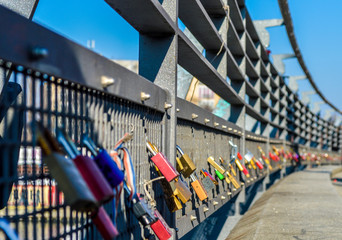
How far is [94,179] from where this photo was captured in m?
1.64

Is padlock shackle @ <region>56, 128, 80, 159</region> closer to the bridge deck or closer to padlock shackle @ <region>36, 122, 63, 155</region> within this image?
padlock shackle @ <region>36, 122, 63, 155</region>

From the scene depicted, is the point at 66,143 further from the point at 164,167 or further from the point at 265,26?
the point at 265,26

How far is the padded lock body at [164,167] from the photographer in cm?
312

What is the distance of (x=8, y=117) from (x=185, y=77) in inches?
182

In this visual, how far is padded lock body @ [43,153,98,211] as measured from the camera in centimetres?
148

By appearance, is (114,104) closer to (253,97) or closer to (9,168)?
(9,168)

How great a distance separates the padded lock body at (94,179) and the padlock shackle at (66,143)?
7cm

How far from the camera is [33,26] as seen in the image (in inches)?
67.8

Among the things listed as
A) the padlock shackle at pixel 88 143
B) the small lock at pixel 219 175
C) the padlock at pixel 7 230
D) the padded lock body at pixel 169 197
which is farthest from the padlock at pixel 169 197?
the small lock at pixel 219 175

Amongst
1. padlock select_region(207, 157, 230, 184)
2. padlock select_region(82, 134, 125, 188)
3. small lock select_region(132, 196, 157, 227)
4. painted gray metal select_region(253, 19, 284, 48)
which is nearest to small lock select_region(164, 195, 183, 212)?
small lock select_region(132, 196, 157, 227)

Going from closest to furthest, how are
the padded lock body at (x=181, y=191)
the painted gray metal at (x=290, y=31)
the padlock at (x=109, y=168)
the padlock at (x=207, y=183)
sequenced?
the padlock at (x=109, y=168) → the padded lock body at (x=181, y=191) → the padlock at (x=207, y=183) → the painted gray metal at (x=290, y=31)

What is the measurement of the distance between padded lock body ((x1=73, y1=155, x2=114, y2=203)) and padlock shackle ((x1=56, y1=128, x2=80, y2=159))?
0.23ft

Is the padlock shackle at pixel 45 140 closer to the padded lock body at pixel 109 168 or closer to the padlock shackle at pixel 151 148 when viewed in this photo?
the padded lock body at pixel 109 168

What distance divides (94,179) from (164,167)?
1514 mm
